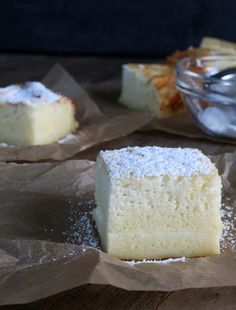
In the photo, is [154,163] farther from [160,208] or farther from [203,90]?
[203,90]

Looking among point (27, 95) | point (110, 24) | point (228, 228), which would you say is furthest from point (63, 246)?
point (110, 24)

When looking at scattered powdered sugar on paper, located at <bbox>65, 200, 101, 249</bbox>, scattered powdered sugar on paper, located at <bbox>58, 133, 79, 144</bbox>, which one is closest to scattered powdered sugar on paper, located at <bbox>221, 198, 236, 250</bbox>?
scattered powdered sugar on paper, located at <bbox>65, 200, 101, 249</bbox>

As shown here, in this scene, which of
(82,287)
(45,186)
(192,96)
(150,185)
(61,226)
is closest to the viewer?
(82,287)

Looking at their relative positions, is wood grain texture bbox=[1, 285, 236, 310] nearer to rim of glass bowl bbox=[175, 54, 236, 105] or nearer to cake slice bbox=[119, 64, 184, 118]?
rim of glass bowl bbox=[175, 54, 236, 105]

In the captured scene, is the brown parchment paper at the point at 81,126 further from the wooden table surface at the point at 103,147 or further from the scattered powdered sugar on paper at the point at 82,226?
the scattered powdered sugar on paper at the point at 82,226

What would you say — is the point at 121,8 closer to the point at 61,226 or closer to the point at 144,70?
the point at 144,70

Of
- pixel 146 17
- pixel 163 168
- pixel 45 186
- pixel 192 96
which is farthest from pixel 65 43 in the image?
pixel 163 168
